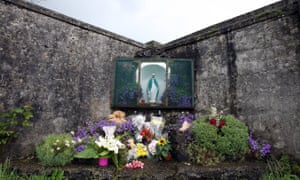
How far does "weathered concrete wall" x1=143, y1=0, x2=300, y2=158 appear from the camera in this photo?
11.2ft

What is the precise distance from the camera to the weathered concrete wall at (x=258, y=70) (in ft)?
11.2

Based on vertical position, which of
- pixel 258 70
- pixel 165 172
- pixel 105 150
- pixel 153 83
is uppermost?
pixel 258 70

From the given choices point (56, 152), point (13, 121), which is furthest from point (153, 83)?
point (13, 121)

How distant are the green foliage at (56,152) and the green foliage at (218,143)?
1992 millimetres

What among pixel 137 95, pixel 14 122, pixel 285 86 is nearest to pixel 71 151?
pixel 14 122

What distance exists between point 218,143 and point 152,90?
7.20ft

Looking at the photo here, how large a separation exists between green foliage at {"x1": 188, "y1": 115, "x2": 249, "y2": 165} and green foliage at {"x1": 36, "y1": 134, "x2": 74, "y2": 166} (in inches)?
78.4

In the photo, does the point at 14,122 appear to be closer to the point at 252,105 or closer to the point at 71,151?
the point at 71,151

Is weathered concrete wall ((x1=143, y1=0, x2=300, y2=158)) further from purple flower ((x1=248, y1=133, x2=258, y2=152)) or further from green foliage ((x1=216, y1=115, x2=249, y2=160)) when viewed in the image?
green foliage ((x1=216, y1=115, x2=249, y2=160))

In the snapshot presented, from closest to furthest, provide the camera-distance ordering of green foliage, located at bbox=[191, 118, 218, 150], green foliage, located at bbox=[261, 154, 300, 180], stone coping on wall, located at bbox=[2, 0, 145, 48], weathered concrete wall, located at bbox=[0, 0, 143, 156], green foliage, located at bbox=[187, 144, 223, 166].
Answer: green foliage, located at bbox=[261, 154, 300, 180] < green foliage, located at bbox=[187, 144, 223, 166] < green foliage, located at bbox=[191, 118, 218, 150] < weathered concrete wall, located at bbox=[0, 0, 143, 156] < stone coping on wall, located at bbox=[2, 0, 145, 48]

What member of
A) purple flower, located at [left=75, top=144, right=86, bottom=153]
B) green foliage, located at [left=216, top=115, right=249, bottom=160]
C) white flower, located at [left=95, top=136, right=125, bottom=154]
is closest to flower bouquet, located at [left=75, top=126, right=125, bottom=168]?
white flower, located at [left=95, top=136, right=125, bottom=154]

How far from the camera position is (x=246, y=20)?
13.5 feet

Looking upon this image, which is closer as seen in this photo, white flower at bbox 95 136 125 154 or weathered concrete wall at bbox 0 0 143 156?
white flower at bbox 95 136 125 154

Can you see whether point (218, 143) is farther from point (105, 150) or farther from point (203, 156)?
point (105, 150)
